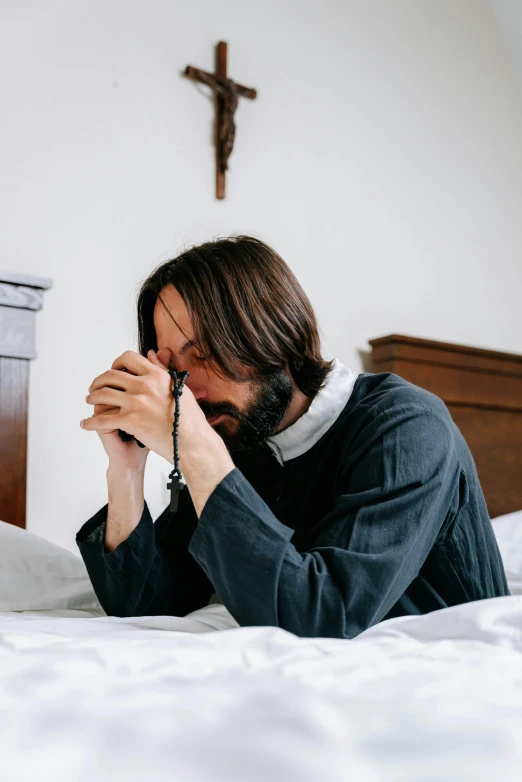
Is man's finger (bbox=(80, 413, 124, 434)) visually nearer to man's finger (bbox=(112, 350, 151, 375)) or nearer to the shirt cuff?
man's finger (bbox=(112, 350, 151, 375))

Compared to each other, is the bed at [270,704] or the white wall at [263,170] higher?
the white wall at [263,170]

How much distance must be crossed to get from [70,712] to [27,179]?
4.75 ft

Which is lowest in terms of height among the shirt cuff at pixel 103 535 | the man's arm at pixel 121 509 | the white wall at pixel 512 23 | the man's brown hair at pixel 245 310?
the shirt cuff at pixel 103 535

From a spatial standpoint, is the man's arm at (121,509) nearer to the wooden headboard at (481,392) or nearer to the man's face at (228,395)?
the man's face at (228,395)

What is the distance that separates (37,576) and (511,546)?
995 millimetres

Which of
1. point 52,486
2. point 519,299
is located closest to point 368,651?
point 52,486

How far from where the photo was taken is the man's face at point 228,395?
1058mm

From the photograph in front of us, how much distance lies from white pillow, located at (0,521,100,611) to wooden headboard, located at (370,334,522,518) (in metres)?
1.13

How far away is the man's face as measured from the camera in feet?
3.47

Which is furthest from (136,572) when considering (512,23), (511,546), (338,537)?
(512,23)

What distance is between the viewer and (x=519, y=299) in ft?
8.55

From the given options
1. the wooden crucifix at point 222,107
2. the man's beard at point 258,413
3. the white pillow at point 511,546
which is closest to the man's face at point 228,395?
the man's beard at point 258,413

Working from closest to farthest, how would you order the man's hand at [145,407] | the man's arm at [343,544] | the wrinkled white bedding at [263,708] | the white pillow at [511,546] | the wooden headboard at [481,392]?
1. the wrinkled white bedding at [263,708]
2. the man's arm at [343,544]
3. the man's hand at [145,407]
4. the white pillow at [511,546]
5. the wooden headboard at [481,392]

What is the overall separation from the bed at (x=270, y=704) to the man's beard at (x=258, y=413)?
1.32 ft
